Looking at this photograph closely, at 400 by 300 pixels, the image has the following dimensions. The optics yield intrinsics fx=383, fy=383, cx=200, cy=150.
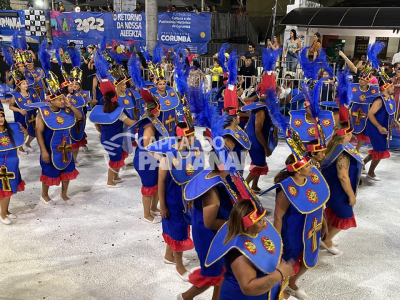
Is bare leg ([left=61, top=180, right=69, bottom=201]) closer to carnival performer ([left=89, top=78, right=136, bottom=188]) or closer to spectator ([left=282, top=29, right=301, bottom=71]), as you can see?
carnival performer ([left=89, top=78, right=136, bottom=188])

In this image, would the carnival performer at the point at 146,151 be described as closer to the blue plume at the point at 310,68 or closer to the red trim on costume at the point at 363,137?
the blue plume at the point at 310,68


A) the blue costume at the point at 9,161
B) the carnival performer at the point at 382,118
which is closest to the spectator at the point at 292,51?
the carnival performer at the point at 382,118

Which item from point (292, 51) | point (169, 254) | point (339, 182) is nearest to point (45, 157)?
point (169, 254)

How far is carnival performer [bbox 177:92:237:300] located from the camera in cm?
260

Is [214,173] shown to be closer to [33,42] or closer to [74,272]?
[74,272]

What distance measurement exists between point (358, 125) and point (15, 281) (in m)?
5.46

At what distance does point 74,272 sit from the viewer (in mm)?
3697

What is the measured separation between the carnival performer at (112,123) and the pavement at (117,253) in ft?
1.81

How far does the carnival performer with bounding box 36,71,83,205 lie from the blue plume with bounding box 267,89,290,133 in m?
2.54

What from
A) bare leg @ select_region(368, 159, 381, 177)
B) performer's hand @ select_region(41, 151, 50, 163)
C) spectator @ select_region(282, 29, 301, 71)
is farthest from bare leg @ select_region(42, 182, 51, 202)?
spectator @ select_region(282, 29, 301, 71)

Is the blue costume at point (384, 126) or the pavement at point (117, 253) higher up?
the blue costume at point (384, 126)

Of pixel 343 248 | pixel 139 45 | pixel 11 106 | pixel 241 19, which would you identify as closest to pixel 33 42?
pixel 139 45

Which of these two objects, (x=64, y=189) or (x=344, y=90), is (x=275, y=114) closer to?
(x=344, y=90)

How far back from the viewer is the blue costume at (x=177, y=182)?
3.27m
